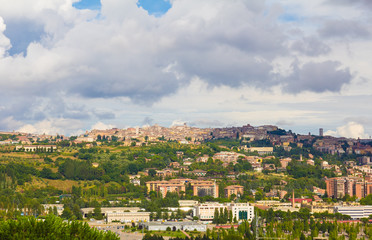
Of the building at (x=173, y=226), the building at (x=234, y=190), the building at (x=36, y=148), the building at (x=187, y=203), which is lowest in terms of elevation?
the building at (x=173, y=226)

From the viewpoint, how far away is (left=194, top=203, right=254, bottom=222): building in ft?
222

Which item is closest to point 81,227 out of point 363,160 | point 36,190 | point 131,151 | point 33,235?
point 33,235

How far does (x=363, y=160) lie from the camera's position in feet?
396

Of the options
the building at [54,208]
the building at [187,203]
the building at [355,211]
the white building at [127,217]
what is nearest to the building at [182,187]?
the building at [187,203]

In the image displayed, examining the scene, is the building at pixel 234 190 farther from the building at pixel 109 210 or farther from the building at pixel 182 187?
the building at pixel 109 210

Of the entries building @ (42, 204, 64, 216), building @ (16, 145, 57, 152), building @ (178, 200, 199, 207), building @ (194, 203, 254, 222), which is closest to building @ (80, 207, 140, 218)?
building @ (42, 204, 64, 216)

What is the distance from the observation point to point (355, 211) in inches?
2805

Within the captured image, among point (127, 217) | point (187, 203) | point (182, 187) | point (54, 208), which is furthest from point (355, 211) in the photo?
point (54, 208)

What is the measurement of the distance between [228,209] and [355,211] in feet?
50.4

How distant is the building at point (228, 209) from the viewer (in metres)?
67.7

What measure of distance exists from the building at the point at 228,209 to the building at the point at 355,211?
11155mm

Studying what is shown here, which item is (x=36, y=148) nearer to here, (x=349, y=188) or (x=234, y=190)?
(x=234, y=190)

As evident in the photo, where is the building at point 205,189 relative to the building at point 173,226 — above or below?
above

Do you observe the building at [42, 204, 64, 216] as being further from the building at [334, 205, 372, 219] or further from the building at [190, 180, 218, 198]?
the building at [334, 205, 372, 219]
